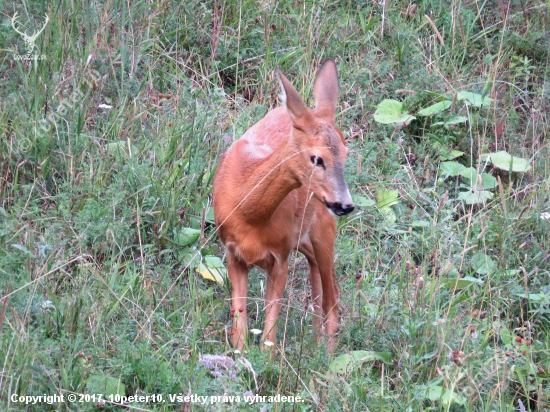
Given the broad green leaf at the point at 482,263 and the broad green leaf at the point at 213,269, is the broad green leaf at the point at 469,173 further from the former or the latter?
the broad green leaf at the point at 213,269

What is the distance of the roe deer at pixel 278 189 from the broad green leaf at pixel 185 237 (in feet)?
1.71

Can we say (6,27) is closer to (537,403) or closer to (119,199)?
(119,199)

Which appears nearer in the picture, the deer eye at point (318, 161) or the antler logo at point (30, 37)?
the deer eye at point (318, 161)

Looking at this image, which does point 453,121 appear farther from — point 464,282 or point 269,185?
point 269,185

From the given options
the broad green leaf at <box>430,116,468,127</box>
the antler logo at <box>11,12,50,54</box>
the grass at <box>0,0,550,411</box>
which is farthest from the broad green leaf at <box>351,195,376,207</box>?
the antler logo at <box>11,12,50,54</box>

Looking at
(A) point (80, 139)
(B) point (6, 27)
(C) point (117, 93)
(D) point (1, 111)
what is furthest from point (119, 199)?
(B) point (6, 27)

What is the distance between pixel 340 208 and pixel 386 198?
240 cm

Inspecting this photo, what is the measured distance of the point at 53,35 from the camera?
706cm

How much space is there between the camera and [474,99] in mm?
8195

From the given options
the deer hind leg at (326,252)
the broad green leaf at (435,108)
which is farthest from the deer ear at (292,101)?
the broad green leaf at (435,108)

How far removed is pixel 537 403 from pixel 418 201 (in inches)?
105

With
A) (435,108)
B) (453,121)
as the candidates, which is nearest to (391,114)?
(435,108)

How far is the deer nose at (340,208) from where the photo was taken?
4832 mm

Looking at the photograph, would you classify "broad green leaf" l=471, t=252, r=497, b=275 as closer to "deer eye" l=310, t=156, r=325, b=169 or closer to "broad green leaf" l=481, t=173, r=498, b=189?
"broad green leaf" l=481, t=173, r=498, b=189
